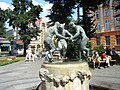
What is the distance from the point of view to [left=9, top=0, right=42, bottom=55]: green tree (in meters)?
43.6

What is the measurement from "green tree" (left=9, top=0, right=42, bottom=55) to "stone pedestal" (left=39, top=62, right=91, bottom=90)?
34.6 metres

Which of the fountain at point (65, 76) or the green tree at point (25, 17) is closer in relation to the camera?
the fountain at point (65, 76)

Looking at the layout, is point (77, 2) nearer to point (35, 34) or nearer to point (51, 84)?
point (35, 34)

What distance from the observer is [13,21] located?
4400cm

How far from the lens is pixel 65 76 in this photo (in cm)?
895

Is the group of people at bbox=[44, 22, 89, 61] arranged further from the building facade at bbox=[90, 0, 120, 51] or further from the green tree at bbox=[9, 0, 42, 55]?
the building facade at bbox=[90, 0, 120, 51]

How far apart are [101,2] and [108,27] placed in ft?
74.0

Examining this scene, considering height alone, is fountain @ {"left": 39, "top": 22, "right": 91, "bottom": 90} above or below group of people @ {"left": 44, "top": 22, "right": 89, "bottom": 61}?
below

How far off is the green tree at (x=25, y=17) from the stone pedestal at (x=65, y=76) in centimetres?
3457

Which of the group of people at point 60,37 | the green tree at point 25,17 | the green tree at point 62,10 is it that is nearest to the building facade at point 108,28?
the green tree at point 25,17

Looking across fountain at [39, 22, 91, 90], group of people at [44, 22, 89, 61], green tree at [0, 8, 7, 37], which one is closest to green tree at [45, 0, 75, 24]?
green tree at [0, 8, 7, 37]

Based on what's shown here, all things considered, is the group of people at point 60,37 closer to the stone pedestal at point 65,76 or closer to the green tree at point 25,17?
the stone pedestal at point 65,76

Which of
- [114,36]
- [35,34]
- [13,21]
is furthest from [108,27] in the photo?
[13,21]

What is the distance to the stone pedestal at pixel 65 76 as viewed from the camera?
8969 mm
